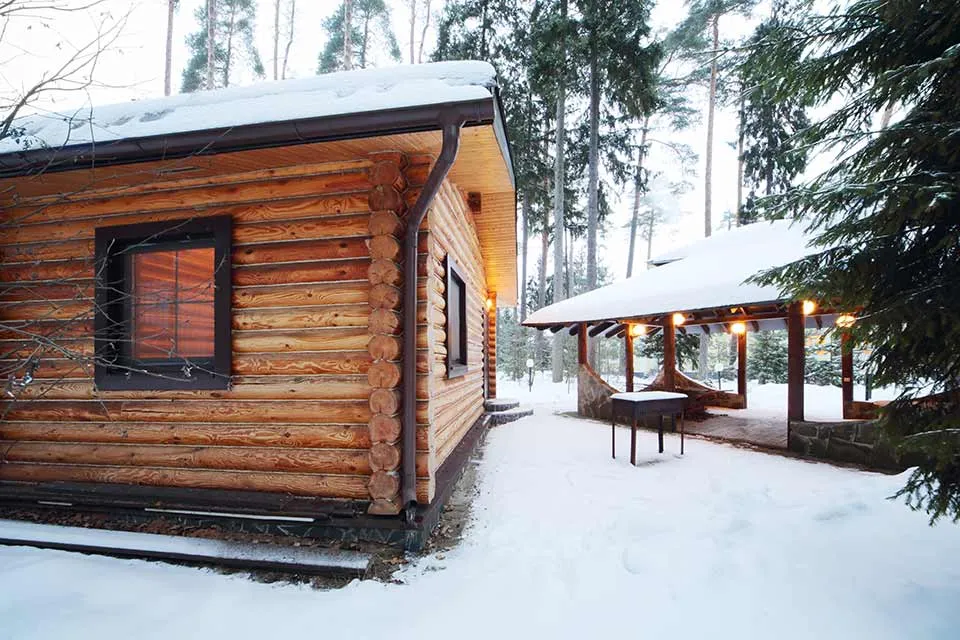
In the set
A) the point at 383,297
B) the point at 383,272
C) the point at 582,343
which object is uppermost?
the point at 383,272

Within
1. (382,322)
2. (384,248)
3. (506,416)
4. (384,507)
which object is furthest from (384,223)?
(506,416)

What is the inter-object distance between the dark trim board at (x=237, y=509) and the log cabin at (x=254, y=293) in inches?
0.7

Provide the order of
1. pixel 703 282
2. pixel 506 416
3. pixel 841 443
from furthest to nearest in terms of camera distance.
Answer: pixel 506 416, pixel 703 282, pixel 841 443

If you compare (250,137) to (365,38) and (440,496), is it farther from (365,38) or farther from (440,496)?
(365,38)

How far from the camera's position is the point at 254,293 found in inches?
144

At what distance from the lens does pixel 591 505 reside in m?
4.19

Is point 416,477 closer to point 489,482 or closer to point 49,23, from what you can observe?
point 489,482

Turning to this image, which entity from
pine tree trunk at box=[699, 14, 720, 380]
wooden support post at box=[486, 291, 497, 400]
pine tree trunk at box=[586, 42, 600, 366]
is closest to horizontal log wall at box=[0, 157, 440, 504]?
wooden support post at box=[486, 291, 497, 400]

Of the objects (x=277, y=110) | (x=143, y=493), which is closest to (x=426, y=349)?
(x=277, y=110)

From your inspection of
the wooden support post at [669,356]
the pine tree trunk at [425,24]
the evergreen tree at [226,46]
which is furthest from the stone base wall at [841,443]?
the evergreen tree at [226,46]

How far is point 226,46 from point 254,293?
23417 millimetres

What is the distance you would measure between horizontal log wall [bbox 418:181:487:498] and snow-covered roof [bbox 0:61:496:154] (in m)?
0.95

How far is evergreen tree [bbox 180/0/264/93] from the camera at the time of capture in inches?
784

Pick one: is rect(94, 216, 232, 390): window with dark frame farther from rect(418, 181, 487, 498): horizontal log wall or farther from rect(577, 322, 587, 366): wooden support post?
rect(577, 322, 587, 366): wooden support post
